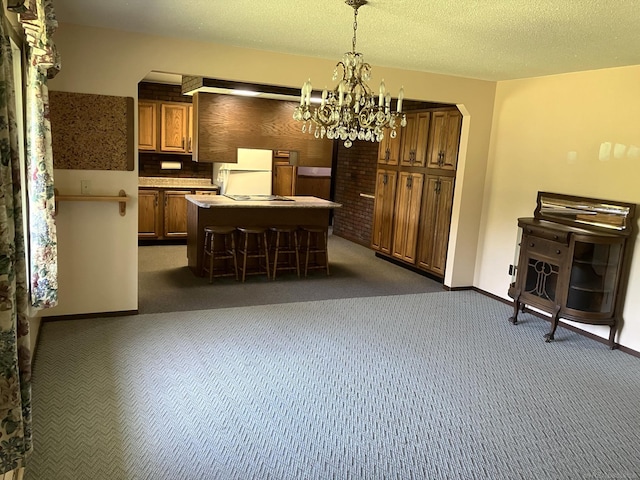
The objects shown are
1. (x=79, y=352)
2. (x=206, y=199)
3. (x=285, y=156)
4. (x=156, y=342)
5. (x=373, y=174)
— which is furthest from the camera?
(x=285, y=156)

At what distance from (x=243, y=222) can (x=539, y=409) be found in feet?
12.7

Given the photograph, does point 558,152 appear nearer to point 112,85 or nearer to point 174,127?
point 112,85

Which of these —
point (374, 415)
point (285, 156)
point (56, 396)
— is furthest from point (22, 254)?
point (285, 156)

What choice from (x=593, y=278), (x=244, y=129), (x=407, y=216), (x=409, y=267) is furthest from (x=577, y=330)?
(x=244, y=129)

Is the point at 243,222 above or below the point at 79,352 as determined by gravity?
above

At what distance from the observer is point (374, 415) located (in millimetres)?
3039

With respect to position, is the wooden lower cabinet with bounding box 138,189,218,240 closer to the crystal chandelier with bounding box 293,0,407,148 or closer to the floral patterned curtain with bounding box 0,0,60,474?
the crystal chandelier with bounding box 293,0,407,148

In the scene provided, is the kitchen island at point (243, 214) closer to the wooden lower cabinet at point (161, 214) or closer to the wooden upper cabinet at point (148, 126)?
the wooden lower cabinet at point (161, 214)

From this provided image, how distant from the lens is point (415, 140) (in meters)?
6.55

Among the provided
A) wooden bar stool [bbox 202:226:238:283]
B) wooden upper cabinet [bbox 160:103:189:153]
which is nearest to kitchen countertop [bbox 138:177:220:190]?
wooden upper cabinet [bbox 160:103:189:153]

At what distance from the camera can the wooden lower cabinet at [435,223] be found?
6102 millimetres

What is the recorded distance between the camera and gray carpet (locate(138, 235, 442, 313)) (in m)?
5.10

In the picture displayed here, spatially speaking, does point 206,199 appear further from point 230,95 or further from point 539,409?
point 539,409

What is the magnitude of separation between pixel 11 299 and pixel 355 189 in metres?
7.38
